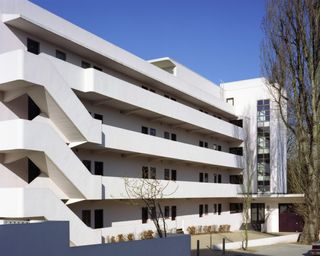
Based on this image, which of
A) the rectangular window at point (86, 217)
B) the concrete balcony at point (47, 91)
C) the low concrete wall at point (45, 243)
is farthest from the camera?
the rectangular window at point (86, 217)

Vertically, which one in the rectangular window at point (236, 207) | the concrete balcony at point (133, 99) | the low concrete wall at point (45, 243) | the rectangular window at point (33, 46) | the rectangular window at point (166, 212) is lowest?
the rectangular window at point (236, 207)

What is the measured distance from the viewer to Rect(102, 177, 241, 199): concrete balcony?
24458mm

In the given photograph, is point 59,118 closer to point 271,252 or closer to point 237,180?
point 271,252

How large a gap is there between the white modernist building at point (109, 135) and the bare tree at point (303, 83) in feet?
25.2

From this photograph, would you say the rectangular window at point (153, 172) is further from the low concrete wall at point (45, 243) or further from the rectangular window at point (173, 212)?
the low concrete wall at point (45, 243)

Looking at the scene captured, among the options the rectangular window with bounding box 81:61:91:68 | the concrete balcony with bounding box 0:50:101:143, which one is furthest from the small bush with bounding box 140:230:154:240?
the rectangular window with bounding box 81:61:91:68

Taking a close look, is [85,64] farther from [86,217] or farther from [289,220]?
[289,220]

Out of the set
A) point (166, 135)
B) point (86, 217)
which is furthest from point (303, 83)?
point (86, 217)

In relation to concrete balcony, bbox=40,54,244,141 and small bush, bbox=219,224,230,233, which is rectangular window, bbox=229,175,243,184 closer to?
small bush, bbox=219,224,230,233

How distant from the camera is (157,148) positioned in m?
29.1

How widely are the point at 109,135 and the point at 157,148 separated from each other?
5.44 m

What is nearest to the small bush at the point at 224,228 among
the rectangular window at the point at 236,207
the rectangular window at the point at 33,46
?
the rectangular window at the point at 236,207

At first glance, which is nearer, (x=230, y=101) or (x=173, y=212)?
(x=173, y=212)

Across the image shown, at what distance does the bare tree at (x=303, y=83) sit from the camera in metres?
31.1
